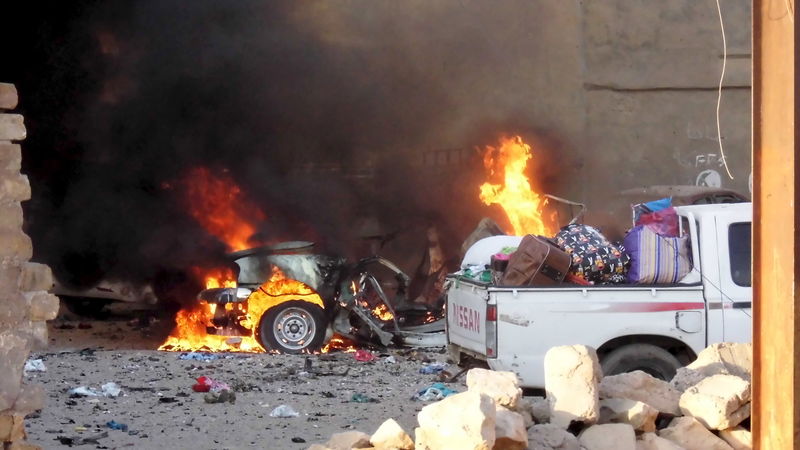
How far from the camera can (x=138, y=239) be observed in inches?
603

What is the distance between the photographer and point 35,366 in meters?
11.3

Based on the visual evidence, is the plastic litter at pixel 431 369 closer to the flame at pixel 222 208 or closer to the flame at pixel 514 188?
the flame at pixel 222 208

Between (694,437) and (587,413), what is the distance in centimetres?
67

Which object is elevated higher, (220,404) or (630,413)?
(630,413)

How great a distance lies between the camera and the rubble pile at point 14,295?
577 centimetres

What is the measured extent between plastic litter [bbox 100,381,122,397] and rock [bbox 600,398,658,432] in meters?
5.05

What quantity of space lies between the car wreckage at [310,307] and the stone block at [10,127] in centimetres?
676

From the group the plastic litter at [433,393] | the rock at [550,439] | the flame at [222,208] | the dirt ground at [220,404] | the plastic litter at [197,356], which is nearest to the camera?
the rock at [550,439]

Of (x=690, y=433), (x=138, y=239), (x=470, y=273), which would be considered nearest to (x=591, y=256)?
(x=470, y=273)

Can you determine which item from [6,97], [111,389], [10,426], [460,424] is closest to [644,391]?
[460,424]

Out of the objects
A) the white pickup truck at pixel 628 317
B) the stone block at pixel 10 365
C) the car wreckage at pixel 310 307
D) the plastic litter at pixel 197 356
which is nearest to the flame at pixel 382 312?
the car wreckage at pixel 310 307

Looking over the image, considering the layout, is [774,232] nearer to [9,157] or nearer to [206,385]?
[9,157]

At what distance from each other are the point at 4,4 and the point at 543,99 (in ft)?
28.9

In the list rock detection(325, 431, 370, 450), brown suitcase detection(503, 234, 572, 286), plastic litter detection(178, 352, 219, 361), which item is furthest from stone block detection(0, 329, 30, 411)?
plastic litter detection(178, 352, 219, 361)
